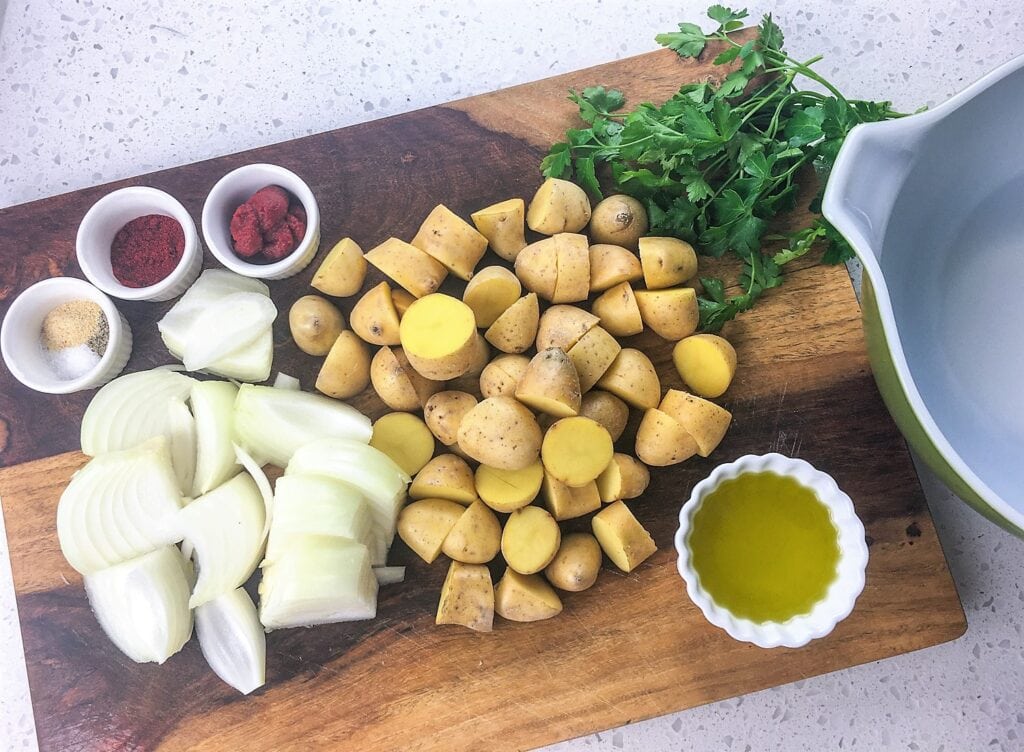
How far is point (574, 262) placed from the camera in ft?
4.41

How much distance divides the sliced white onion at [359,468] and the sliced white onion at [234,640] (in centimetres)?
26

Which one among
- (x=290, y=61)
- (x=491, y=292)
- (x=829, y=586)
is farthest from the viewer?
(x=290, y=61)

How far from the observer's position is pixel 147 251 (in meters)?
1.42

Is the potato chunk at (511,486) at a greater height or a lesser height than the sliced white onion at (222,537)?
greater

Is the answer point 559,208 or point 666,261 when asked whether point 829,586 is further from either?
point 559,208

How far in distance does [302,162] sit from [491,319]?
47 cm

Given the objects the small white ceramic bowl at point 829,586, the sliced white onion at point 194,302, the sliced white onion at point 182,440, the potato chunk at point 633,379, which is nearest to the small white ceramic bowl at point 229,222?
the sliced white onion at point 194,302

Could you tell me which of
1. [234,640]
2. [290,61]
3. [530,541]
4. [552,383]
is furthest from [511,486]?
[290,61]

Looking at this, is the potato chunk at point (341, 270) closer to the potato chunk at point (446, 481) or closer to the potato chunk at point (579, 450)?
the potato chunk at point (446, 481)

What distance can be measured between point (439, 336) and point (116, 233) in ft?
2.15

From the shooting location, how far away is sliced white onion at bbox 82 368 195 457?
4.56 feet

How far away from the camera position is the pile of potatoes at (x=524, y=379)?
1311 millimetres

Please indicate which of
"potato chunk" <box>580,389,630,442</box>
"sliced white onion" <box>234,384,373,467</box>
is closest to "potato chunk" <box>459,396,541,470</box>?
"potato chunk" <box>580,389,630,442</box>

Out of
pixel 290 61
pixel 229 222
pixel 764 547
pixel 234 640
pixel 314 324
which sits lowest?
pixel 234 640
